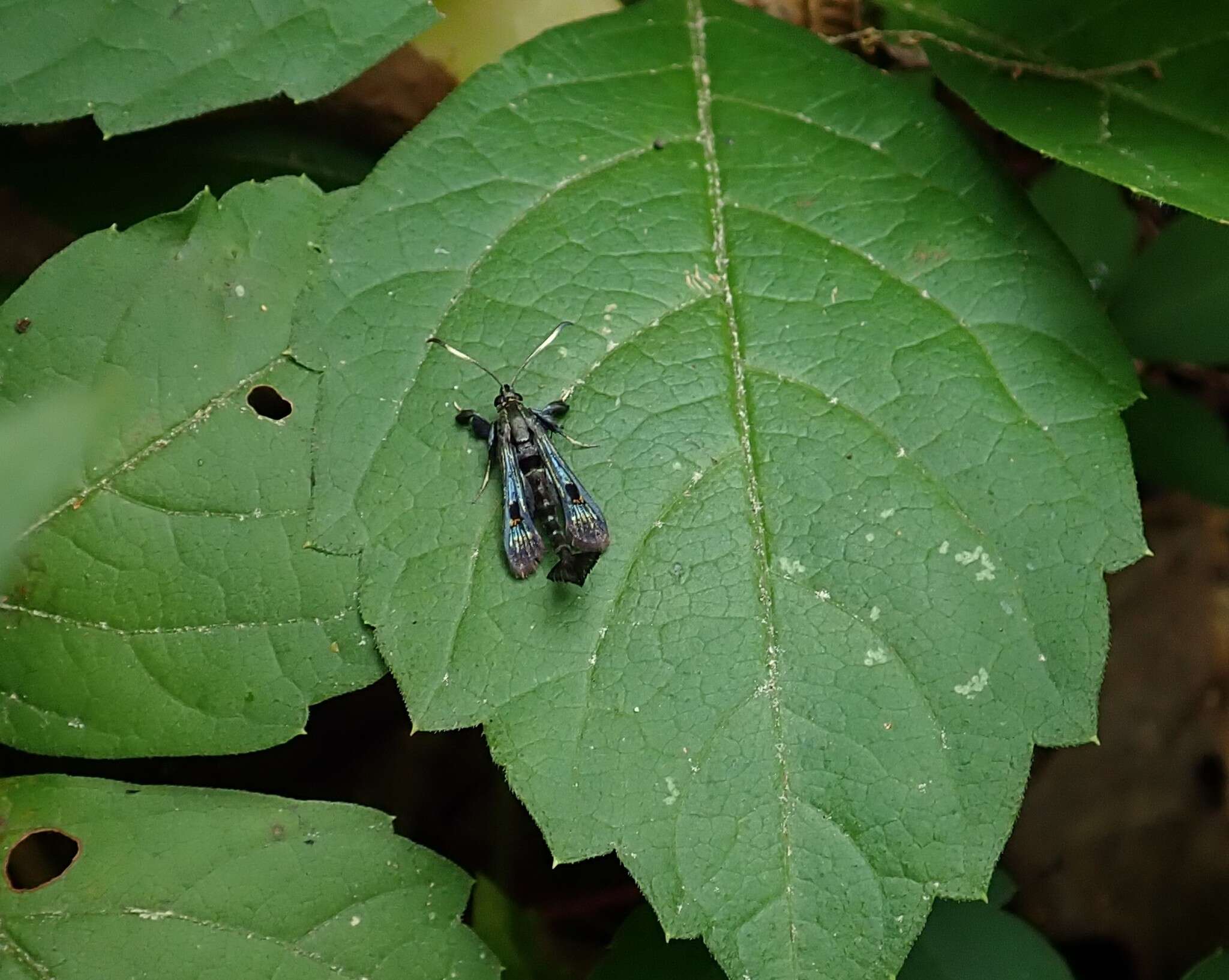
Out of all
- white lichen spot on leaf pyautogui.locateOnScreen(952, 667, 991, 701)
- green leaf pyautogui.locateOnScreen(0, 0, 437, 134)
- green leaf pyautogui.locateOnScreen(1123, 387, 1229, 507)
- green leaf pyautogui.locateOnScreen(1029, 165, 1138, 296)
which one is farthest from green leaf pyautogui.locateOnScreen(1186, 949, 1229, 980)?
green leaf pyautogui.locateOnScreen(0, 0, 437, 134)

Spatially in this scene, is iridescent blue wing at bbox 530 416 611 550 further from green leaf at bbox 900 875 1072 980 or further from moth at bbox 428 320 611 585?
green leaf at bbox 900 875 1072 980

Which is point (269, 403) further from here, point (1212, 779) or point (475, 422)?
point (1212, 779)

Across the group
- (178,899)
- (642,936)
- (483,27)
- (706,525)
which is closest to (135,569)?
(178,899)

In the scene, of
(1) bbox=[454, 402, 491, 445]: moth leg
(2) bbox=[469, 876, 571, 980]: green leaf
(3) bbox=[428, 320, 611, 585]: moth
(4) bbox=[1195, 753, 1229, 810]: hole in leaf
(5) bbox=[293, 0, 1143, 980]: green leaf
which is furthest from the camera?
(4) bbox=[1195, 753, 1229, 810]: hole in leaf

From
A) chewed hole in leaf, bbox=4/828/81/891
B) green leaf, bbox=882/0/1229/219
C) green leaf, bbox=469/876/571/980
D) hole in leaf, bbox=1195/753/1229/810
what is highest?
green leaf, bbox=882/0/1229/219

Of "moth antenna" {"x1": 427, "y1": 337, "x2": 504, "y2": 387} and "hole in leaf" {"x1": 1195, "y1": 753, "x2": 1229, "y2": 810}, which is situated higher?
"moth antenna" {"x1": 427, "y1": 337, "x2": 504, "y2": 387}

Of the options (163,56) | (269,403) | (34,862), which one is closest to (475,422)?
(269,403)

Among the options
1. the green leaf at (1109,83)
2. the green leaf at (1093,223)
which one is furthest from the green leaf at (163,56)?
the green leaf at (1093,223)
